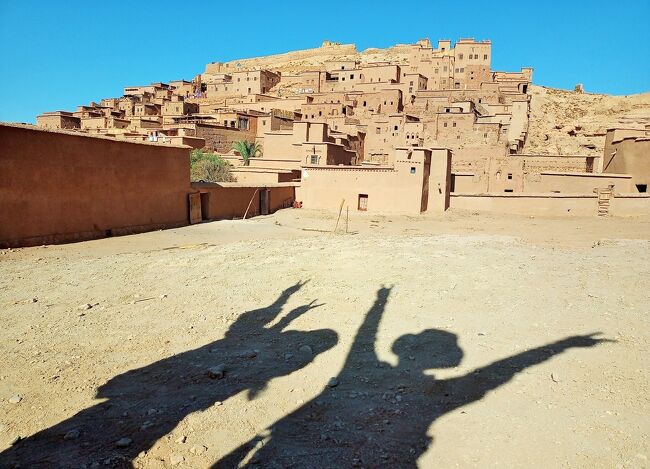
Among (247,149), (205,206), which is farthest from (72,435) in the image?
(247,149)

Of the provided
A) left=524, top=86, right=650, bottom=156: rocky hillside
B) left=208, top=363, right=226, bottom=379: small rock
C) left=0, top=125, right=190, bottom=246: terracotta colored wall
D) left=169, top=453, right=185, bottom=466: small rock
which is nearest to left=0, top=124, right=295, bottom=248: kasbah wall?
left=0, top=125, right=190, bottom=246: terracotta colored wall

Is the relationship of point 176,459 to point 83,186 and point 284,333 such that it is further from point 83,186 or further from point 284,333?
point 83,186

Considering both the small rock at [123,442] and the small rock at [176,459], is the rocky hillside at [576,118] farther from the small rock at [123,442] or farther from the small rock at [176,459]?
the small rock at [123,442]

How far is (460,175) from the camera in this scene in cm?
2945

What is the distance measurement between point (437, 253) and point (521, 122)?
36605 millimetres

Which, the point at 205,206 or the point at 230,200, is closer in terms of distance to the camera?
the point at 205,206

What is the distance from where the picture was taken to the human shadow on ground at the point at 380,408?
3.52m

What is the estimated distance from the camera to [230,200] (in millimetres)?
22469

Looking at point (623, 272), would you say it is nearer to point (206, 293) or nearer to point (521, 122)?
point (206, 293)

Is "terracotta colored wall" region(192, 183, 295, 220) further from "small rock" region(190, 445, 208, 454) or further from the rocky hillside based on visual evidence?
the rocky hillside

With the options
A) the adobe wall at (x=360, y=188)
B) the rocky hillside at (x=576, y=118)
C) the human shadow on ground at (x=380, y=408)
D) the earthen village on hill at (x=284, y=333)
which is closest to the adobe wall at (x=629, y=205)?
the earthen village on hill at (x=284, y=333)

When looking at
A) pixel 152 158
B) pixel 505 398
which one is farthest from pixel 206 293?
pixel 152 158

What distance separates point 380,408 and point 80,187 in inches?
561

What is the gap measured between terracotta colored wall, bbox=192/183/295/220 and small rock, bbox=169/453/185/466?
17958mm
